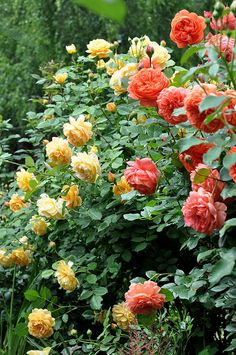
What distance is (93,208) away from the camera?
219 cm

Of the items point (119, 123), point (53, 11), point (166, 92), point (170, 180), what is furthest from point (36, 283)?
point (53, 11)

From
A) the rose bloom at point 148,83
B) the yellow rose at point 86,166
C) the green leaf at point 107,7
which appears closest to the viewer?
the green leaf at point 107,7

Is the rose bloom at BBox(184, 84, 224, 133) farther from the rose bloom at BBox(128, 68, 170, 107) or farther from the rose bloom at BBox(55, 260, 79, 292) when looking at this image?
the rose bloom at BBox(55, 260, 79, 292)

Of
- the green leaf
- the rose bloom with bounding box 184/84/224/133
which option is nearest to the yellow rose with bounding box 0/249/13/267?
the rose bloom with bounding box 184/84/224/133

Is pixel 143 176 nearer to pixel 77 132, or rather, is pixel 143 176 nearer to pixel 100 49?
pixel 77 132

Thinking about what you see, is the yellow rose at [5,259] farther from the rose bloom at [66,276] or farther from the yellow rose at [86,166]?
the yellow rose at [86,166]

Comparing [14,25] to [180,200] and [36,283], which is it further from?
[180,200]

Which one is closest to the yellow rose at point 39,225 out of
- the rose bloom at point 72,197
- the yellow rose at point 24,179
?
the yellow rose at point 24,179

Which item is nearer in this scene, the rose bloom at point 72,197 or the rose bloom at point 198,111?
the rose bloom at point 198,111

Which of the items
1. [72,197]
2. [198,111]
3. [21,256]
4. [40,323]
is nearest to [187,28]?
[198,111]

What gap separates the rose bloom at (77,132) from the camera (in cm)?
201

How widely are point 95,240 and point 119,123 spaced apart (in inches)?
16.1

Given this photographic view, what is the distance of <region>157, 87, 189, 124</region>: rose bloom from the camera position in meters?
1.56

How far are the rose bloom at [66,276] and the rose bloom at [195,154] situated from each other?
27.7 inches
